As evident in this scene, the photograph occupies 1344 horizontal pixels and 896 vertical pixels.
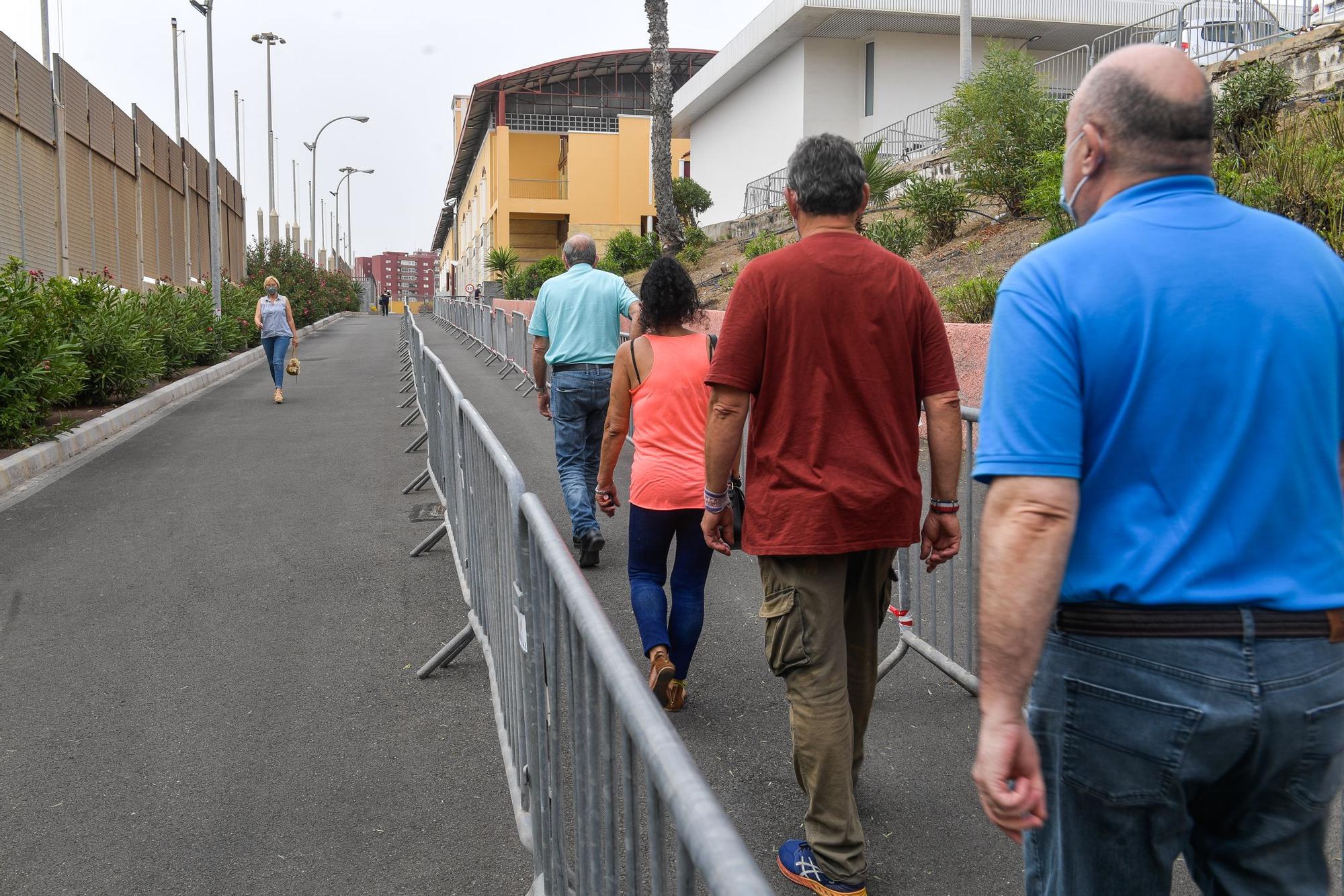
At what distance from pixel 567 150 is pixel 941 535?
52406 mm

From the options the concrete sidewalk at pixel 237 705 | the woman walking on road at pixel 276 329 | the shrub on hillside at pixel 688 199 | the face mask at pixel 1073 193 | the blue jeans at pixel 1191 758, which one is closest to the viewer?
the blue jeans at pixel 1191 758

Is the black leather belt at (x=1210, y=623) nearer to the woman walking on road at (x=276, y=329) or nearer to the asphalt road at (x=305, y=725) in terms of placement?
the asphalt road at (x=305, y=725)

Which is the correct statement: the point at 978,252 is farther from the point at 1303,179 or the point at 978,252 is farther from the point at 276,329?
the point at 276,329

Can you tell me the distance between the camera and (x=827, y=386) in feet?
10.3

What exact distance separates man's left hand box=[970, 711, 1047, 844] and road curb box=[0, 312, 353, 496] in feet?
30.3

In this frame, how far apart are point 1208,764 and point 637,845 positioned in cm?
90

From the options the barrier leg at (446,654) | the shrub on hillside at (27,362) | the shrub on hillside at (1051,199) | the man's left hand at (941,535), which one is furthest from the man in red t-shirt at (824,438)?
the shrub on hillside at (1051,199)

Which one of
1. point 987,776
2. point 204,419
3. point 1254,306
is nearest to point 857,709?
point 987,776

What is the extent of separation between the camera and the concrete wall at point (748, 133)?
33188 mm

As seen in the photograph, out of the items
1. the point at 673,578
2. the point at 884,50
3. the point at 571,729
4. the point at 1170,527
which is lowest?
the point at 673,578

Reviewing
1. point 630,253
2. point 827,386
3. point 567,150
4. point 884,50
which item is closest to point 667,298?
point 827,386

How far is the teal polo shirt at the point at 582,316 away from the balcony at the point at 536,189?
5002cm

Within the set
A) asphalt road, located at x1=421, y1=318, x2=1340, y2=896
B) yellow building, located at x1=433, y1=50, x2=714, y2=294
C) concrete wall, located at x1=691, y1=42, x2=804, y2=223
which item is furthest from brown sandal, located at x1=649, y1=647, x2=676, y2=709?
yellow building, located at x1=433, y1=50, x2=714, y2=294

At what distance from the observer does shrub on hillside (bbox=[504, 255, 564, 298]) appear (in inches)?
1586
